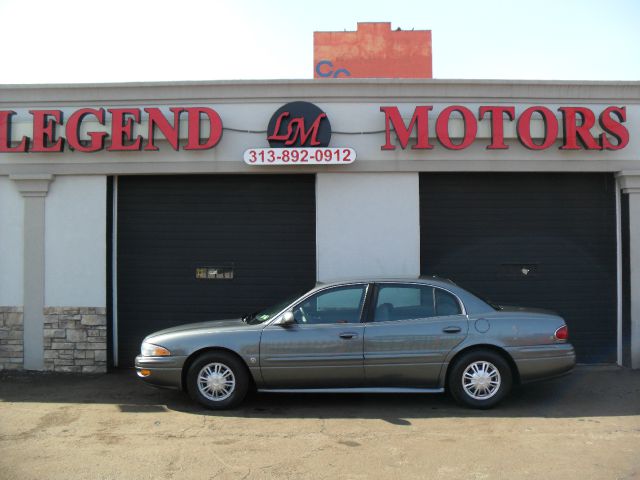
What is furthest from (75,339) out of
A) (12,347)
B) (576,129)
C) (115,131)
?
(576,129)

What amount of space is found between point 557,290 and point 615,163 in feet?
7.13

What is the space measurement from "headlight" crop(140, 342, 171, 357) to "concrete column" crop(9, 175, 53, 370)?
322 cm

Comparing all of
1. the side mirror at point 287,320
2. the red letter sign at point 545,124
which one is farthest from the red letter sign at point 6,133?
the red letter sign at point 545,124

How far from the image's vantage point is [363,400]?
7.18 meters

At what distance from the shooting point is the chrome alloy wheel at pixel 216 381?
6754 millimetres

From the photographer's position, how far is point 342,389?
677 centimetres

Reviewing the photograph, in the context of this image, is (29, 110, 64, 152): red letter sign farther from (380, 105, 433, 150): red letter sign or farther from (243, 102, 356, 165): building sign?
(380, 105, 433, 150): red letter sign

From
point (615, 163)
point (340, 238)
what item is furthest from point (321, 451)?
point (615, 163)

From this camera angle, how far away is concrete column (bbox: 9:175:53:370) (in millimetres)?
9250

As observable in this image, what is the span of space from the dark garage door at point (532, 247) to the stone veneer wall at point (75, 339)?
17.0 ft

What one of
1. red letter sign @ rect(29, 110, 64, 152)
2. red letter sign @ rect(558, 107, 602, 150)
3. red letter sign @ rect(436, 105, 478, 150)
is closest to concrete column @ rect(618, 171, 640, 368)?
red letter sign @ rect(558, 107, 602, 150)

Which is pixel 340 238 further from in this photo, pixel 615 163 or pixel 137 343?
pixel 615 163

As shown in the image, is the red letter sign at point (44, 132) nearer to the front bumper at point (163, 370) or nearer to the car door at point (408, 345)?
the front bumper at point (163, 370)

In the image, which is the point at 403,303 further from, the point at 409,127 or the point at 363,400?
the point at 409,127
